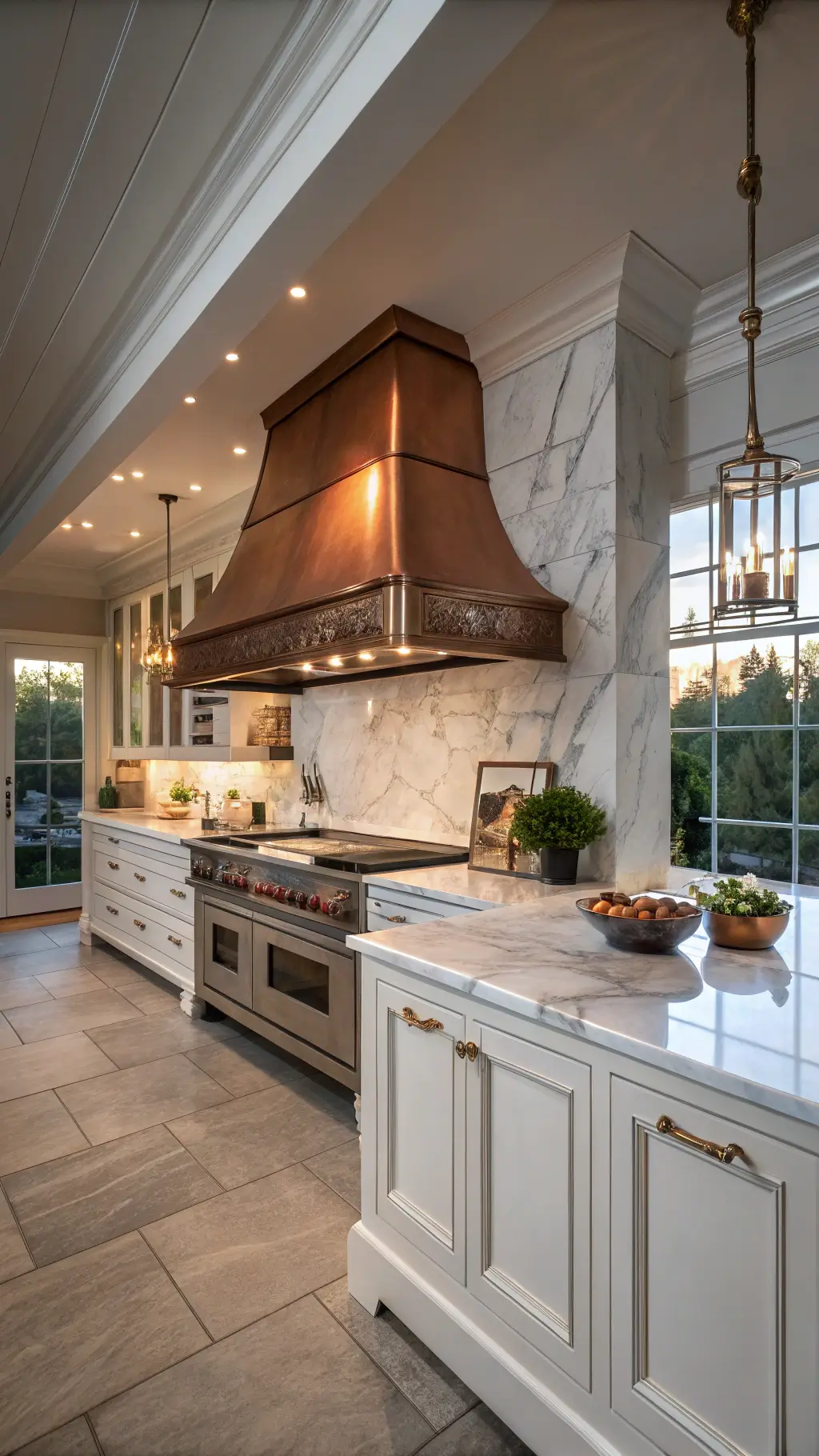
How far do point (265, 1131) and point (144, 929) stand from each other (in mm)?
2208

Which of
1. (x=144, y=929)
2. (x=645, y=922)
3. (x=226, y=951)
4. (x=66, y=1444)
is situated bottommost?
(x=66, y=1444)

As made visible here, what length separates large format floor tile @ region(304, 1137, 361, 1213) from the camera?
8.02 feet

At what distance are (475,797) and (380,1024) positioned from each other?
1351 mm

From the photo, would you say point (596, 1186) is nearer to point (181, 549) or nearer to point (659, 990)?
point (659, 990)

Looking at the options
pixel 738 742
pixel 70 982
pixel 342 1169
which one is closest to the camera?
pixel 342 1169

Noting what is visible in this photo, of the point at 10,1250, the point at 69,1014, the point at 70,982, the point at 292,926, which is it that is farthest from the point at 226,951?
the point at 10,1250

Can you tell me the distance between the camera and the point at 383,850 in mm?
3328

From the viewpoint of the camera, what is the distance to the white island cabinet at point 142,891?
4.26m

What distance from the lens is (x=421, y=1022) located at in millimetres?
1708

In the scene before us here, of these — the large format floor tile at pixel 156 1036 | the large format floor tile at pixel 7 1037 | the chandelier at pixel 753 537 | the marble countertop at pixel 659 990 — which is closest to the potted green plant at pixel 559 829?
the marble countertop at pixel 659 990

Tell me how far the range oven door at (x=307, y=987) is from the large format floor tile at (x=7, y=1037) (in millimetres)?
1239

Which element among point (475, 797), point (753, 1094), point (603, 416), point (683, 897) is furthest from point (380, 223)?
point (753, 1094)

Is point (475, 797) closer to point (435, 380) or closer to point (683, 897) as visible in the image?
point (683, 897)

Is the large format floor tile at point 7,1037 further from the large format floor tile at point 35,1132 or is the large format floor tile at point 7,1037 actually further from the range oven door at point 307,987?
the range oven door at point 307,987
